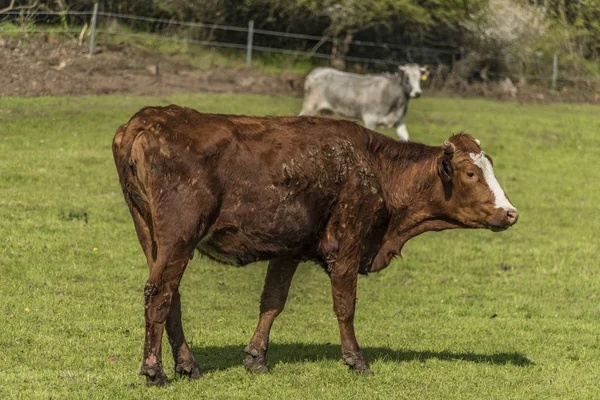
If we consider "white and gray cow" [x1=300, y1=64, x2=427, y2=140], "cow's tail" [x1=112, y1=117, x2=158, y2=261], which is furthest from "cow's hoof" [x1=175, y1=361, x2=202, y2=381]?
"white and gray cow" [x1=300, y1=64, x2=427, y2=140]

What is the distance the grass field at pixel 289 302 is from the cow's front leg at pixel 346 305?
192 millimetres

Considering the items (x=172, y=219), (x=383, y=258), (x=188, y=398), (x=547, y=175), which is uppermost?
(x=172, y=219)

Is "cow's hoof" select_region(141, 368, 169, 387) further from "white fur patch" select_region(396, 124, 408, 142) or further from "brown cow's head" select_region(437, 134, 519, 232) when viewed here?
"white fur patch" select_region(396, 124, 408, 142)

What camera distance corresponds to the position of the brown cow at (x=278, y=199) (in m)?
8.60

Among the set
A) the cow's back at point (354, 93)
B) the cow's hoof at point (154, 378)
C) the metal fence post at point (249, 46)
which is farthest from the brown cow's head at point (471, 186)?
the metal fence post at point (249, 46)

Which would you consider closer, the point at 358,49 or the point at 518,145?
the point at 518,145

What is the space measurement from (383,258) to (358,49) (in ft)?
93.0

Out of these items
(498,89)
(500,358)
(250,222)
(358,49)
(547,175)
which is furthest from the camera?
(358,49)

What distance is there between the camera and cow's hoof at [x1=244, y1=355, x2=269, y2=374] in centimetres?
945

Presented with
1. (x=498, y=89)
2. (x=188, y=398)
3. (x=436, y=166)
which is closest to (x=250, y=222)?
(x=188, y=398)

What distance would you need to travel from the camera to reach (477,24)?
125 feet

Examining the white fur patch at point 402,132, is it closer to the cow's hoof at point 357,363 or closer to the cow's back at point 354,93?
the cow's back at point 354,93

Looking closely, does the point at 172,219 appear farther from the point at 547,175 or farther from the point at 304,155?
the point at 547,175

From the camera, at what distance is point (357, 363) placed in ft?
31.6
